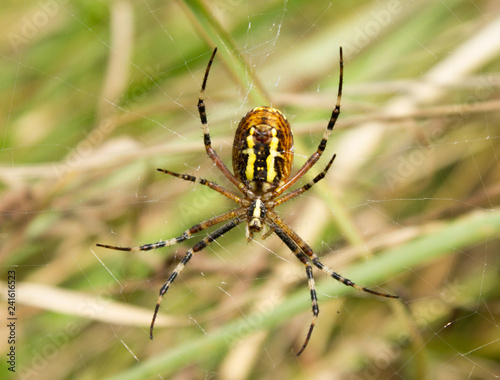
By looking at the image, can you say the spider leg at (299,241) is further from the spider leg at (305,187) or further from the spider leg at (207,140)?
the spider leg at (207,140)

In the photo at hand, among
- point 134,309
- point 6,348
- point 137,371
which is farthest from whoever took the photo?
point 6,348

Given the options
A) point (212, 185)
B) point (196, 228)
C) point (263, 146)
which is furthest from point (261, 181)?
point (196, 228)

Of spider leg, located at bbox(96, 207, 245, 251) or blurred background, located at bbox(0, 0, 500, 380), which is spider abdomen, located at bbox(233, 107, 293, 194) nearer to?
blurred background, located at bbox(0, 0, 500, 380)

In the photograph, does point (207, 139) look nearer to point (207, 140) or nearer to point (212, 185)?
point (207, 140)

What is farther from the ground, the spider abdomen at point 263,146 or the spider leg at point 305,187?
the spider abdomen at point 263,146

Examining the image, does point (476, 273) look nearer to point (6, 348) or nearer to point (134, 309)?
point (134, 309)

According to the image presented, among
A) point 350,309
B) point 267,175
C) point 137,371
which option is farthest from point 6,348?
point 350,309

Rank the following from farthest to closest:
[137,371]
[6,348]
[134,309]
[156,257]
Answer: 1. [156,257]
2. [6,348]
3. [134,309]
4. [137,371]

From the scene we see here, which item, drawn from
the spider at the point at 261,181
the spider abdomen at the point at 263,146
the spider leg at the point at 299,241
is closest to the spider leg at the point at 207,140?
the spider at the point at 261,181
